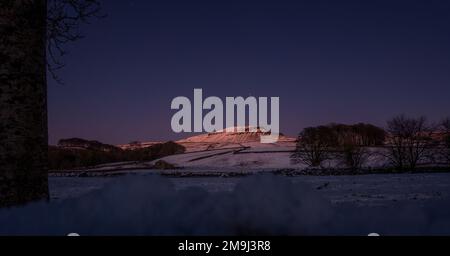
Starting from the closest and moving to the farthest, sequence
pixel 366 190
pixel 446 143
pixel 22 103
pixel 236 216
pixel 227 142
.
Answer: pixel 236 216 < pixel 22 103 < pixel 366 190 < pixel 446 143 < pixel 227 142

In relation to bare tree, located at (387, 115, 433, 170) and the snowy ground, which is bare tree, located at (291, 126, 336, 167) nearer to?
bare tree, located at (387, 115, 433, 170)

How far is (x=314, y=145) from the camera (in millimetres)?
58406

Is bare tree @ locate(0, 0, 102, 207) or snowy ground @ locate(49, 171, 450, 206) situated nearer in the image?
bare tree @ locate(0, 0, 102, 207)

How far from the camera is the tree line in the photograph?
4919 cm

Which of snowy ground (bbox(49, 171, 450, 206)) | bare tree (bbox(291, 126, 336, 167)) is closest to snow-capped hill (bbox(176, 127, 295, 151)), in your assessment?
bare tree (bbox(291, 126, 336, 167))

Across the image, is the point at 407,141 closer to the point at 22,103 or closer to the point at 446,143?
the point at 446,143

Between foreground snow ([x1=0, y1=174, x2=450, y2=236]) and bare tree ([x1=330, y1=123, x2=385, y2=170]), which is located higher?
foreground snow ([x1=0, y1=174, x2=450, y2=236])

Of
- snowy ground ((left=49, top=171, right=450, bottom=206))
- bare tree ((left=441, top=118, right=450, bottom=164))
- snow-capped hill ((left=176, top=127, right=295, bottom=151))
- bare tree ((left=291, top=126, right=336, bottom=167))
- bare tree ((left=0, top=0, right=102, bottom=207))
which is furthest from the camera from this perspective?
snow-capped hill ((left=176, top=127, right=295, bottom=151))

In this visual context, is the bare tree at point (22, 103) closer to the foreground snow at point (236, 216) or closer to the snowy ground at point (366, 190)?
the foreground snow at point (236, 216)

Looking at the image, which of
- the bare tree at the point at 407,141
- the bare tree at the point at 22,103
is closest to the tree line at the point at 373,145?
the bare tree at the point at 407,141

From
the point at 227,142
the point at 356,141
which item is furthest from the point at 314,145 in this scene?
the point at 227,142

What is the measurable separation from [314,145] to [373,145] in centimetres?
865

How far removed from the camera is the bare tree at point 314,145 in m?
56.3

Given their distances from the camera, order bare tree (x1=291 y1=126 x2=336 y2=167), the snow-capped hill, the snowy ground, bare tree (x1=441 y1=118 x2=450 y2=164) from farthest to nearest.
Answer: the snow-capped hill < bare tree (x1=291 y1=126 x2=336 y2=167) < bare tree (x1=441 y1=118 x2=450 y2=164) < the snowy ground
